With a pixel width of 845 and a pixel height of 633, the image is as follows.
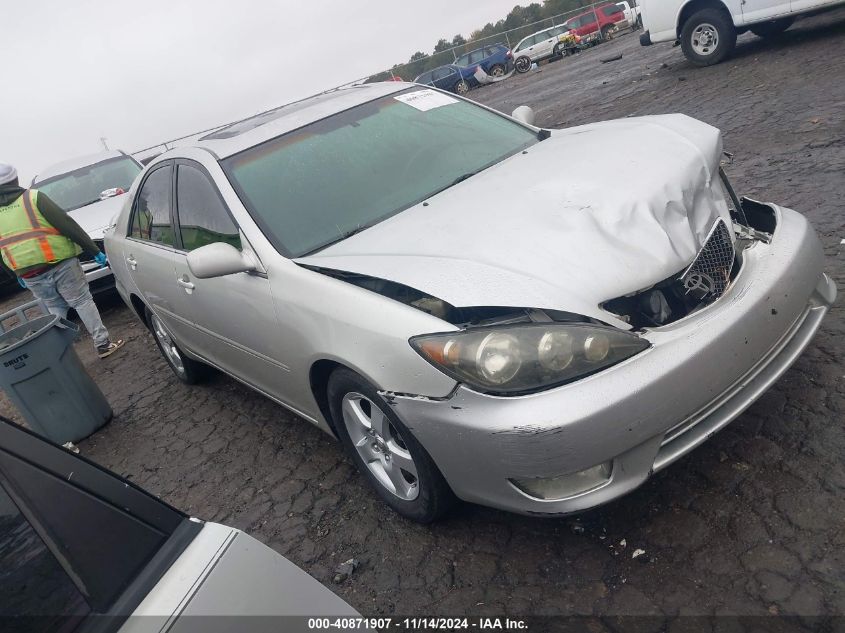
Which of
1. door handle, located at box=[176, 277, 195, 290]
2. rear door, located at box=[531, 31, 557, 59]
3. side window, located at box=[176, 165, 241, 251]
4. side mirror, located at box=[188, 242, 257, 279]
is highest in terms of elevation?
Answer: side window, located at box=[176, 165, 241, 251]

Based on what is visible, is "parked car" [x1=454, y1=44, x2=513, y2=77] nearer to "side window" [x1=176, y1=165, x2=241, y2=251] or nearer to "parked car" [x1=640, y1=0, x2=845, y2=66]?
"parked car" [x1=640, y1=0, x2=845, y2=66]

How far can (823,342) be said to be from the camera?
10.1 feet

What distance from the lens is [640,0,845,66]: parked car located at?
9258 millimetres

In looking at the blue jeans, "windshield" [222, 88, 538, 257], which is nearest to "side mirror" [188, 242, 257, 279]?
"windshield" [222, 88, 538, 257]

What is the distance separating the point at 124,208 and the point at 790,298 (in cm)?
427

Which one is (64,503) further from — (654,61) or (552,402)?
(654,61)

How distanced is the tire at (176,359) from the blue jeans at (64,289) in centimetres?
105

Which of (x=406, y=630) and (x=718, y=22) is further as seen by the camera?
(x=718, y=22)

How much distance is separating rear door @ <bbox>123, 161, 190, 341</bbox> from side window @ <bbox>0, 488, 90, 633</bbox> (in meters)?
2.84

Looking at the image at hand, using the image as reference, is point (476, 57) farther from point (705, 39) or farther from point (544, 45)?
point (705, 39)

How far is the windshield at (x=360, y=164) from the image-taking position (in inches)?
119

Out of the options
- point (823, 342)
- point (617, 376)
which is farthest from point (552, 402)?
point (823, 342)

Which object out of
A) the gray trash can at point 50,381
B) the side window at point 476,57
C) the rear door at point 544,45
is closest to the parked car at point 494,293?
the gray trash can at point 50,381

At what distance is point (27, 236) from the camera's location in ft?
17.4
